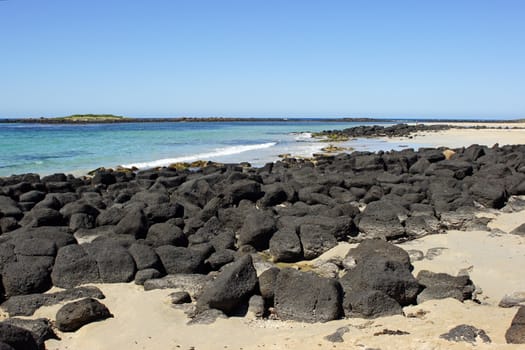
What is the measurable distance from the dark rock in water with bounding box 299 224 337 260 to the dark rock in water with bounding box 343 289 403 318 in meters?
2.17

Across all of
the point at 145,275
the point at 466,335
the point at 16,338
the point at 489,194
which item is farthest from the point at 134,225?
the point at 489,194

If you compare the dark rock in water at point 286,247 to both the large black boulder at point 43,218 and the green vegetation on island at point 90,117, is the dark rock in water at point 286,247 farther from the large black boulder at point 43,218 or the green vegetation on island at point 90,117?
the green vegetation on island at point 90,117

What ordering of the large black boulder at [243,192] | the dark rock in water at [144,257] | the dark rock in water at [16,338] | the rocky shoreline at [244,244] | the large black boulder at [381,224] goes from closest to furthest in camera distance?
the dark rock in water at [16,338], the rocky shoreline at [244,244], the dark rock in water at [144,257], the large black boulder at [381,224], the large black boulder at [243,192]

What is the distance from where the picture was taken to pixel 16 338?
4.18 m

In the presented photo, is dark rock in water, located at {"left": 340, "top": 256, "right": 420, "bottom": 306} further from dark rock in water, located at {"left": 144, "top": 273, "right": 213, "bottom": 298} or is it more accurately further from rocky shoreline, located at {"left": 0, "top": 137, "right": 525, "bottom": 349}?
dark rock in water, located at {"left": 144, "top": 273, "right": 213, "bottom": 298}

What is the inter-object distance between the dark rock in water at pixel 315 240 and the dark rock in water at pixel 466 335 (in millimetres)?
3103

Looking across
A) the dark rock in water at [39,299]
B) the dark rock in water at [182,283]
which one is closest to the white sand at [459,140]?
the dark rock in water at [182,283]

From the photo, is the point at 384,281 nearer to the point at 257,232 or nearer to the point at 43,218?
the point at 257,232

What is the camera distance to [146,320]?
18.0ft

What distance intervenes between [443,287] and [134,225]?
5.15m

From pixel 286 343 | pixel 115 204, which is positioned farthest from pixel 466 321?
pixel 115 204

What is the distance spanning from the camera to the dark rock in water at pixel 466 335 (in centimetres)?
436

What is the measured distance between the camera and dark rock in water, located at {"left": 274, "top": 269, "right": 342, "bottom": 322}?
5301 millimetres

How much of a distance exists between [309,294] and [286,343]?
817 mm
